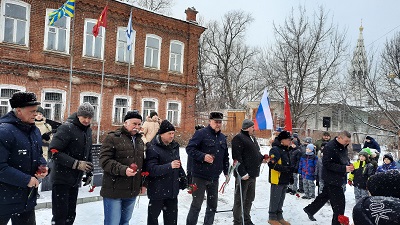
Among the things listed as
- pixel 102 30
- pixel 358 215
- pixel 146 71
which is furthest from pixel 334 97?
pixel 358 215

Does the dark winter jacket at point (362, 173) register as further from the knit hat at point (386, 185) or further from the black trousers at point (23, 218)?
the black trousers at point (23, 218)

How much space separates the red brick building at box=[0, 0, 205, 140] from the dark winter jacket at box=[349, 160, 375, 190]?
13383 millimetres

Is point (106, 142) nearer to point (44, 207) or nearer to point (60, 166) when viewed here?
point (60, 166)

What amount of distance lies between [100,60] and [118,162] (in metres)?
15.6

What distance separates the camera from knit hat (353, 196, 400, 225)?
2094 mm

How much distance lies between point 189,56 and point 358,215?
20.9 m

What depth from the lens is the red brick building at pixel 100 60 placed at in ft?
52.3

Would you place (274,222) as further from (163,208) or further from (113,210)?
(113,210)

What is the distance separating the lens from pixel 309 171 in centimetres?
838

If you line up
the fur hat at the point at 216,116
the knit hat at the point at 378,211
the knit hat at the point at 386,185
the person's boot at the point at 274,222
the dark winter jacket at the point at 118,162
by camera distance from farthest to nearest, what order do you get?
the person's boot at the point at 274,222, the fur hat at the point at 216,116, the dark winter jacket at the point at 118,162, the knit hat at the point at 386,185, the knit hat at the point at 378,211

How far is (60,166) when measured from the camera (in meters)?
4.41

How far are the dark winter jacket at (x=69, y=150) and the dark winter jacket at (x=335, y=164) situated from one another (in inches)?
157

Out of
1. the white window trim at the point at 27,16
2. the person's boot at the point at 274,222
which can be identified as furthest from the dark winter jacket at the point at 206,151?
the white window trim at the point at 27,16

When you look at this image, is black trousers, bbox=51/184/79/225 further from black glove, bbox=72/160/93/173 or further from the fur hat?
the fur hat
